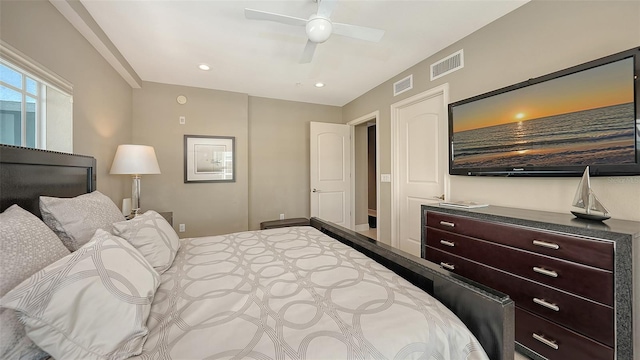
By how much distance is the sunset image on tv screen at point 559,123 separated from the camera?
1.36 metres

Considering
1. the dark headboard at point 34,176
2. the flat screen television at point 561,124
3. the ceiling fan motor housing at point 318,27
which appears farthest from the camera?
the ceiling fan motor housing at point 318,27

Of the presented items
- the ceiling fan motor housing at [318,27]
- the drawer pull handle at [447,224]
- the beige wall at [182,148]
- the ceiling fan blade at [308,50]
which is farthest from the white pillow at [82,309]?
the beige wall at [182,148]

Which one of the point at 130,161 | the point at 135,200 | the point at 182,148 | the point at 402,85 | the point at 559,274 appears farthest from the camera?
the point at 182,148

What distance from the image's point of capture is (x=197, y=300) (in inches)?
39.0

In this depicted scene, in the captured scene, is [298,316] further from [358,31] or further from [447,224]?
[358,31]

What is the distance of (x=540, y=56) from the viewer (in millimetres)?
1783

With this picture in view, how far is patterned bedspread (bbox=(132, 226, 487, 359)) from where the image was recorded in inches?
28.8

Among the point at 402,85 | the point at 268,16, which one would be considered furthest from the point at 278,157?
the point at 268,16

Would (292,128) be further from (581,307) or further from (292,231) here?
(581,307)

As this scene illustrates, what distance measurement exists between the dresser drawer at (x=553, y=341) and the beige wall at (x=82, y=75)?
3515 millimetres

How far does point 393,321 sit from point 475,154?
1.95 meters

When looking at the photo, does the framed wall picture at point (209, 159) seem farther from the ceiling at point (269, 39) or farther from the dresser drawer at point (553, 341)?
the dresser drawer at point (553, 341)

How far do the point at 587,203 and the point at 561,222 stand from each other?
0.64 ft

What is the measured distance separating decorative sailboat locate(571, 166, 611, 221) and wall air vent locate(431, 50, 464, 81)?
1.50 metres
